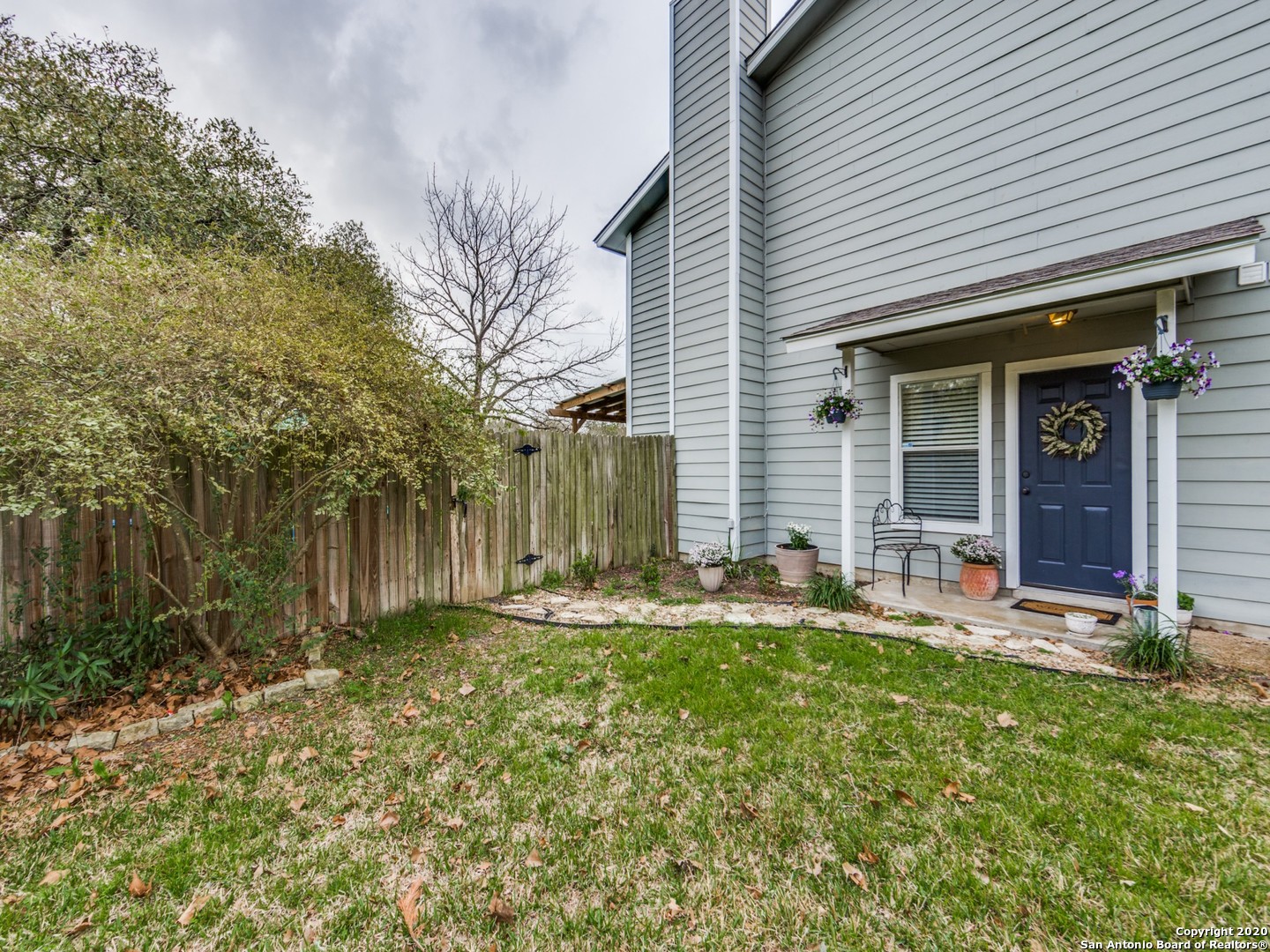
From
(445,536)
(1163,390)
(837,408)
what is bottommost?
(445,536)

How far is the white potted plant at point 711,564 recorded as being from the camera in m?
5.42

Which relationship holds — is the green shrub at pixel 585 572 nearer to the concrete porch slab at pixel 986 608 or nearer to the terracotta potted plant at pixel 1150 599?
the concrete porch slab at pixel 986 608

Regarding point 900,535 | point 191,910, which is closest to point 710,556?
point 900,535

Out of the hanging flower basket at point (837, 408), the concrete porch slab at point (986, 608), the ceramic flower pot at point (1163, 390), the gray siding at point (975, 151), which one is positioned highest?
the gray siding at point (975, 151)

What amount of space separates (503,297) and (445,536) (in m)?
7.56

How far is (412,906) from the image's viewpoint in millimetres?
1662

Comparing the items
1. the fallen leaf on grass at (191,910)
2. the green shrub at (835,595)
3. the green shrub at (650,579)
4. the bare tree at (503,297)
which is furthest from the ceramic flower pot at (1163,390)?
the bare tree at (503,297)

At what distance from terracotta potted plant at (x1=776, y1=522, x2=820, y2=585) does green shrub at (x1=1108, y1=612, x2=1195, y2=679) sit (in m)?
2.53

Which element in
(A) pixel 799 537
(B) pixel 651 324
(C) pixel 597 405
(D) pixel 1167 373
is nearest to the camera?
(D) pixel 1167 373

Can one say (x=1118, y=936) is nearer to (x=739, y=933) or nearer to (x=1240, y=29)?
(x=739, y=933)

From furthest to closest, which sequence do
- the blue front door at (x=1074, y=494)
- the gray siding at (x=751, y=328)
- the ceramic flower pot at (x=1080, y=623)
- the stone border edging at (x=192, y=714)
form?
the gray siding at (x=751, y=328)
the blue front door at (x=1074, y=494)
the ceramic flower pot at (x=1080, y=623)
the stone border edging at (x=192, y=714)

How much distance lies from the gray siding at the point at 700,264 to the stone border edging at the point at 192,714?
441 centimetres

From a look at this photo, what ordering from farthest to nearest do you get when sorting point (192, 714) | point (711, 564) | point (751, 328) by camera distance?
point (751, 328) → point (711, 564) → point (192, 714)

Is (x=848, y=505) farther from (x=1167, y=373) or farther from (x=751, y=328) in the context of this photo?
(x=751, y=328)
